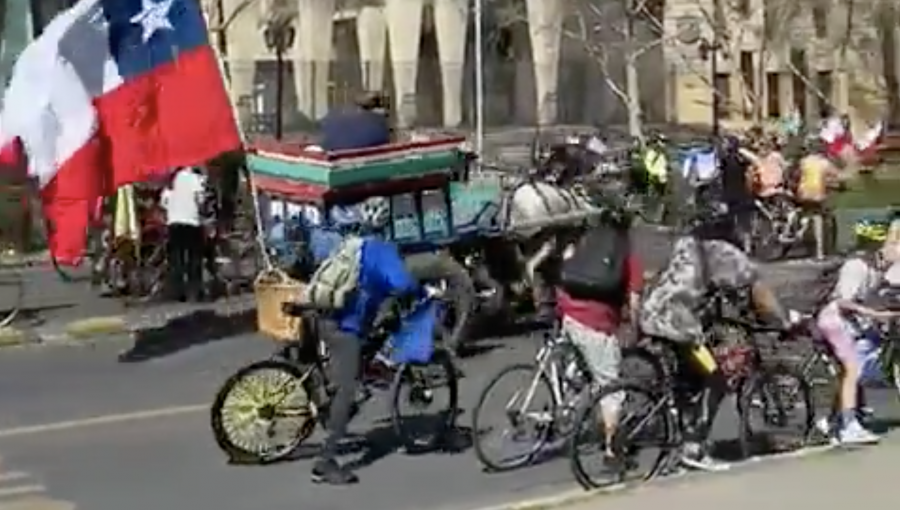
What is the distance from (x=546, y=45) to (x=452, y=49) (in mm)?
2930

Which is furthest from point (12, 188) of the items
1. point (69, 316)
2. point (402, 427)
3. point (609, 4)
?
point (609, 4)

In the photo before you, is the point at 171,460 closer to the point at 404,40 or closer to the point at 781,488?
the point at 781,488

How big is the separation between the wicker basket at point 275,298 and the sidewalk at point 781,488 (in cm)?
541

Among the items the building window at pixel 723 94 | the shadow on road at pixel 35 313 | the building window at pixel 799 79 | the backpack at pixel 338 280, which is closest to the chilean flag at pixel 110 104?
the shadow on road at pixel 35 313

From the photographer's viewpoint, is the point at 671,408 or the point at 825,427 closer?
the point at 671,408

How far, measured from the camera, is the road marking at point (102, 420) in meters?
13.9

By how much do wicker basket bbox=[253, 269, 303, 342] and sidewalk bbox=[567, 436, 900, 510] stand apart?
5414mm

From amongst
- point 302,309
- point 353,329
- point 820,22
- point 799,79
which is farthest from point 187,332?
point 799,79

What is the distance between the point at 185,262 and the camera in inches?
827

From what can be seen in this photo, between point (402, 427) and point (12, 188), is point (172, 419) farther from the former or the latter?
point (12, 188)

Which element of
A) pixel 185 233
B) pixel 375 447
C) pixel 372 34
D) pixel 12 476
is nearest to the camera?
pixel 12 476

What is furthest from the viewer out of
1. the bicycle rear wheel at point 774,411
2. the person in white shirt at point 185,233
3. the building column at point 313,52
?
the building column at point 313,52

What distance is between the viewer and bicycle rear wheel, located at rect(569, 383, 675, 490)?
435 inches

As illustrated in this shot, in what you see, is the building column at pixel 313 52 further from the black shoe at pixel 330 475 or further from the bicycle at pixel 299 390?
the black shoe at pixel 330 475
